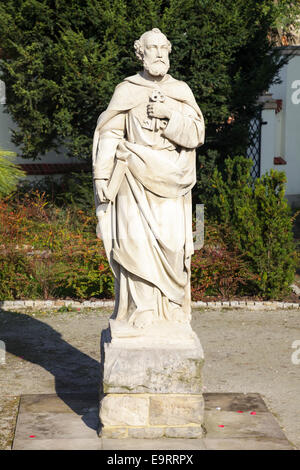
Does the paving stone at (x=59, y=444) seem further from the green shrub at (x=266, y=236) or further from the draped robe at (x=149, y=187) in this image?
the green shrub at (x=266, y=236)

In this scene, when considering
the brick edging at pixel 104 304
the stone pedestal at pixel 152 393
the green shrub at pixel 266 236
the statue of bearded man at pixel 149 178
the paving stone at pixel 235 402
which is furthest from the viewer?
the green shrub at pixel 266 236

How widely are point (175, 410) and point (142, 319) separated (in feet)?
2.57

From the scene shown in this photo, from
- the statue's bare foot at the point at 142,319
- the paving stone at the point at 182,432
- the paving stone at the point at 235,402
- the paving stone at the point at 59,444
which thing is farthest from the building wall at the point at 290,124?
the paving stone at the point at 59,444

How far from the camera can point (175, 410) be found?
237 inches

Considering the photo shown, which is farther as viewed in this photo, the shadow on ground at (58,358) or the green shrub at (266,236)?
the green shrub at (266,236)

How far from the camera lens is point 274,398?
7254 millimetres

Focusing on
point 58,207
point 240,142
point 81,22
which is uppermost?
point 81,22

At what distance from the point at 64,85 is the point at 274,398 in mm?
8026

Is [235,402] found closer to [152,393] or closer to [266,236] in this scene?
[152,393]

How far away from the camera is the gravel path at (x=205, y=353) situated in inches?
289

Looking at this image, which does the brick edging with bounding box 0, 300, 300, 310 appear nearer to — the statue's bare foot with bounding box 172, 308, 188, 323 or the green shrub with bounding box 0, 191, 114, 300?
the green shrub with bounding box 0, 191, 114, 300

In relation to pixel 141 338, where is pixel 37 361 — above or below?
below
